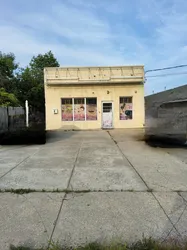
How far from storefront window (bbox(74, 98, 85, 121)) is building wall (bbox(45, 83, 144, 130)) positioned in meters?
0.30

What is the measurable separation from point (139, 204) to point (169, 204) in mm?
484

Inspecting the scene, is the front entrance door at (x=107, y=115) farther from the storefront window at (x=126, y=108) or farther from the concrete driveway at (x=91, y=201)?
the concrete driveway at (x=91, y=201)

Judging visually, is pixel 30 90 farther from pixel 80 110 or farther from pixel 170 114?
pixel 170 114

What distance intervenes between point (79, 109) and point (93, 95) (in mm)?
1459

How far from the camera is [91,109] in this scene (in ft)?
55.3

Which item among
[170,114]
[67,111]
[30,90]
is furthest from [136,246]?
[30,90]

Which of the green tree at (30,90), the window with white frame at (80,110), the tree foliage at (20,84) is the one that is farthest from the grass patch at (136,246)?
the green tree at (30,90)

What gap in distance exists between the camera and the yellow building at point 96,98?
16.5 metres

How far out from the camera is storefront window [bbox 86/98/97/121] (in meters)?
16.8

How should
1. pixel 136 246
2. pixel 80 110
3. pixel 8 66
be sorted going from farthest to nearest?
pixel 8 66, pixel 80 110, pixel 136 246

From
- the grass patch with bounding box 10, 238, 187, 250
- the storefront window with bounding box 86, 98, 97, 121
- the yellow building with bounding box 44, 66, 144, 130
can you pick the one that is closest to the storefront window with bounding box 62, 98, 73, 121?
the yellow building with bounding box 44, 66, 144, 130

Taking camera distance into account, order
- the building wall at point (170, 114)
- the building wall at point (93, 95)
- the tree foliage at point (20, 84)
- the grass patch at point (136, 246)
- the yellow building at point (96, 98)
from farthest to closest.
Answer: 1. the tree foliage at point (20, 84)
2. the building wall at point (93, 95)
3. the yellow building at point (96, 98)
4. the building wall at point (170, 114)
5. the grass patch at point (136, 246)

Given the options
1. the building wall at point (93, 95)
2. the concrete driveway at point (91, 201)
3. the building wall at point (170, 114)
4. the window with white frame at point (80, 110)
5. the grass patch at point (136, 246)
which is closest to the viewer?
the grass patch at point (136, 246)

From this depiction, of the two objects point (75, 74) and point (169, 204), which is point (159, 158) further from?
point (75, 74)
